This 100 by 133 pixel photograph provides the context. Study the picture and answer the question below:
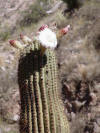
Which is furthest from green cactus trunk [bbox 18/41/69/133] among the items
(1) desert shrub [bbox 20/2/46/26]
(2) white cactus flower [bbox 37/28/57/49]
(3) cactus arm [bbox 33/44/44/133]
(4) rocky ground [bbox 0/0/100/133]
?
(1) desert shrub [bbox 20/2/46/26]

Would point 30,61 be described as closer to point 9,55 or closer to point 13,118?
point 13,118

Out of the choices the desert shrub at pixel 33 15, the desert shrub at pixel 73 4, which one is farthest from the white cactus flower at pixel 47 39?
the desert shrub at pixel 33 15

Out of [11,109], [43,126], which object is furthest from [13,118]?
[43,126]

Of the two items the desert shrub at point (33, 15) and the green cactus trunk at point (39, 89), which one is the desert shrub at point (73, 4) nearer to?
the desert shrub at point (33, 15)

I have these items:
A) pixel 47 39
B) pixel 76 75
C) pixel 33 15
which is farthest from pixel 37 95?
pixel 33 15

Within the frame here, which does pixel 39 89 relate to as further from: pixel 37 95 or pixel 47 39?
pixel 47 39
